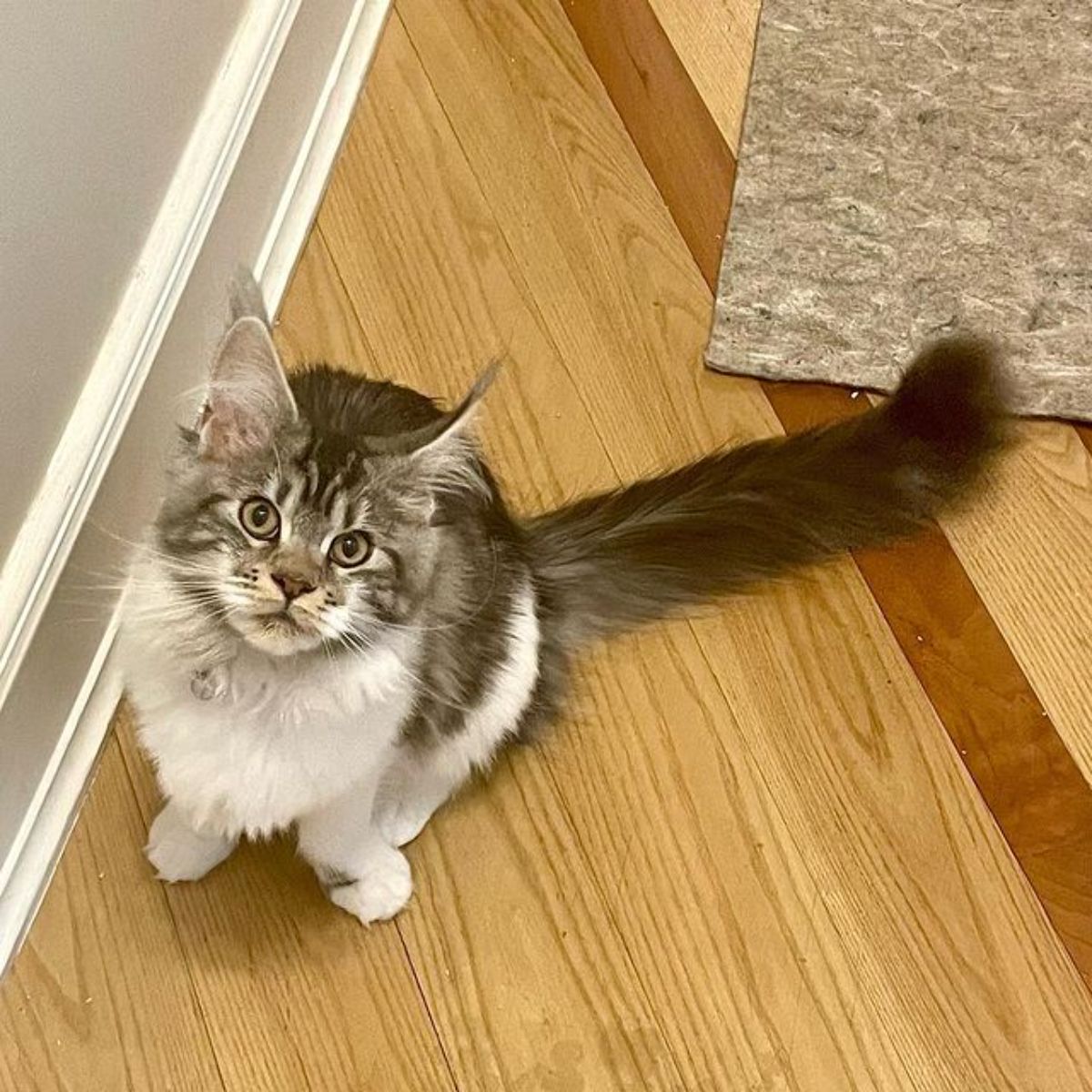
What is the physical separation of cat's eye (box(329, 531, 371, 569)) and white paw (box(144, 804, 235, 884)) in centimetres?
40

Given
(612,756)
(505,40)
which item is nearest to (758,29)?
(505,40)

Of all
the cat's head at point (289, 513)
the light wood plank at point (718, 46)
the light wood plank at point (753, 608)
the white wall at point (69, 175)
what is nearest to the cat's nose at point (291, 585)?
the cat's head at point (289, 513)

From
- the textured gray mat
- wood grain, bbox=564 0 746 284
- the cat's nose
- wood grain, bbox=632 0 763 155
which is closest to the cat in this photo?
the cat's nose

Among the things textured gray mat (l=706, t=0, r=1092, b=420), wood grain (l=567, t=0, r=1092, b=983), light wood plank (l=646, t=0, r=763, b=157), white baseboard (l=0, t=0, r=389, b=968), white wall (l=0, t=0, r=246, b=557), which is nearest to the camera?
white wall (l=0, t=0, r=246, b=557)

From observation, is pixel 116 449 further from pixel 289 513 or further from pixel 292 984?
pixel 292 984

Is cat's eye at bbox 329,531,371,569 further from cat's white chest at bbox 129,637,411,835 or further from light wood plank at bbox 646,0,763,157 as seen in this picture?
light wood plank at bbox 646,0,763,157

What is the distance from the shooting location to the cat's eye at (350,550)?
0.93 metres

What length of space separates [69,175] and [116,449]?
24 centimetres

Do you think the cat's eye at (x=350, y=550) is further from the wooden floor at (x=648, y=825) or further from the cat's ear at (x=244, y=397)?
the wooden floor at (x=648, y=825)

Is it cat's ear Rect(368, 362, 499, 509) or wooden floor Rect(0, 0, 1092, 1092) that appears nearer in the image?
cat's ear Rect(368, 362, 499, 509)

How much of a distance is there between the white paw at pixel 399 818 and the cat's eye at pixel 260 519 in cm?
40

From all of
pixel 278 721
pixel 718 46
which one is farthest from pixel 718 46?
pixel 278 721

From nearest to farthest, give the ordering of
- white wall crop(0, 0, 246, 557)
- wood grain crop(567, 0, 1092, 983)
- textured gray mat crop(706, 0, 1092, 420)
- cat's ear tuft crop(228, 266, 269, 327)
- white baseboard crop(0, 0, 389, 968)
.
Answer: cat's ear tuft crop(228, 266, 269, 327) → white wall crop(0, 0, 246, 557) → white baseboard crop(0, 0, 389, 968) → wood grain crop(567, 0, 1092, 983) → textured gray mat crop(706, 0, 1092, 420)

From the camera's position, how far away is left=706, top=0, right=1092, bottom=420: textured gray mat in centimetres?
153
